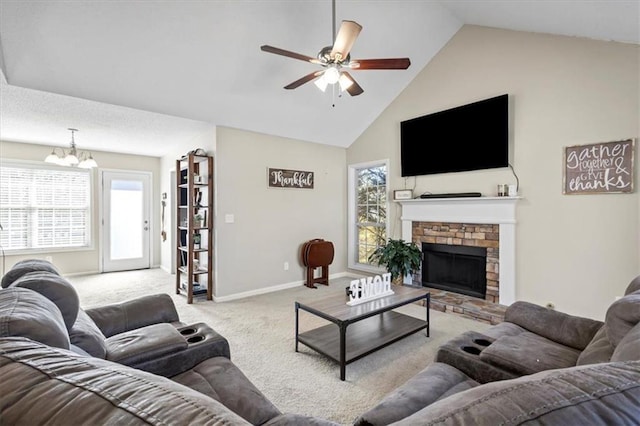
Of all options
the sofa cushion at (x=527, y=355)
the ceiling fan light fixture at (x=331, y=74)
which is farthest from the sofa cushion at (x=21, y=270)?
the sofa cushion at (x=527, y=355)

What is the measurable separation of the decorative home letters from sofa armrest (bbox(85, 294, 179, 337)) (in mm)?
1491

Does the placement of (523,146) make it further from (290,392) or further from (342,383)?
(290,392)

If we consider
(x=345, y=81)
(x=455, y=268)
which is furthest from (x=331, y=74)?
(x=455, y=268)

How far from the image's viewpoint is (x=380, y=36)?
3.69 metres

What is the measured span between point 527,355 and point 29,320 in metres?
2.20

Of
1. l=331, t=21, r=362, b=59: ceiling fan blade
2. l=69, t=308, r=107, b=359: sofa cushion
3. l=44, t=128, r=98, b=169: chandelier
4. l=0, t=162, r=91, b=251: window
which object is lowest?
l=69, t=308, r=107, b=359: sofa cushion

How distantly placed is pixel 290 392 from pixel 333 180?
4.03 m

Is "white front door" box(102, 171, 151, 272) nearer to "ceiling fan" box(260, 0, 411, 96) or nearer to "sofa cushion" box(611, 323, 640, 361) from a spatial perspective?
"ceiling fan" box(260, 0, 411, 96)

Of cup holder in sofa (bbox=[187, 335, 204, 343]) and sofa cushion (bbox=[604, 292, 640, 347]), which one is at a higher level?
sofa cushion (bbox=[604, 292, 640, 347])

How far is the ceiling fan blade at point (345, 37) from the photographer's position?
7.13 feet

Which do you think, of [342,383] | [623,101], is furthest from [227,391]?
[623,101]

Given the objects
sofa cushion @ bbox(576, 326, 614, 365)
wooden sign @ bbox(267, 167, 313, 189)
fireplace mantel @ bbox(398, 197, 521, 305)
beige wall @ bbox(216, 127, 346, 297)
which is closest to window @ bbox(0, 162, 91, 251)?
beige wall @ bbox(216, 127, 346, 297)

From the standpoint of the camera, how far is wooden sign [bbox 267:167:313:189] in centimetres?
473

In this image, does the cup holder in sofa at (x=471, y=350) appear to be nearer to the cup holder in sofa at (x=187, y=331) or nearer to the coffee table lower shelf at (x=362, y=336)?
the coffee table lower shelf at (x=362, y=336)
